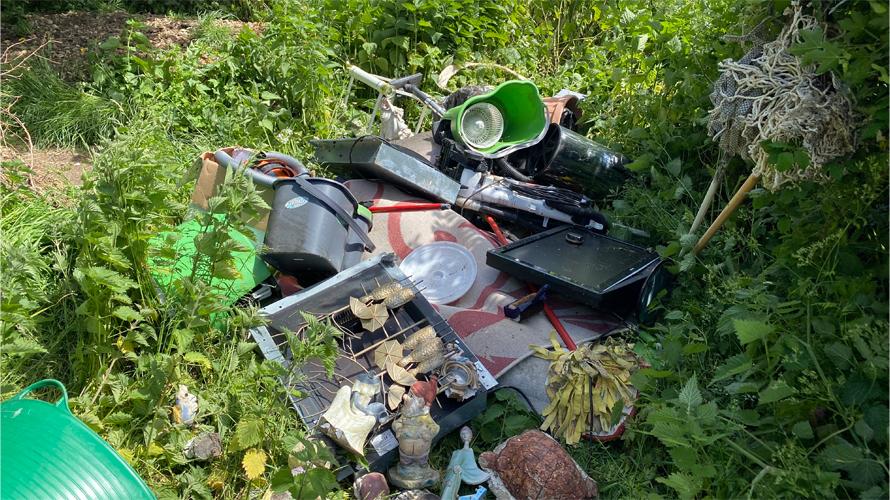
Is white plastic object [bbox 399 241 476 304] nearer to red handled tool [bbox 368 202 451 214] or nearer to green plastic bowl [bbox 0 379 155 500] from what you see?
red handled tool [bbox 368 202 451 214]

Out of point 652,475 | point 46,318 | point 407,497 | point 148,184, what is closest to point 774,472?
point 652,475

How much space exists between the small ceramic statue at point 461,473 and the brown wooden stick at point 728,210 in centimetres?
148

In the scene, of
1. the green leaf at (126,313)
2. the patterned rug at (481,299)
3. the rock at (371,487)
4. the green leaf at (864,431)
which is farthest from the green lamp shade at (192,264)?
the green leaf at (864,431)

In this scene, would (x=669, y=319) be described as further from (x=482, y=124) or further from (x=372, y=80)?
(x=372, y=80)

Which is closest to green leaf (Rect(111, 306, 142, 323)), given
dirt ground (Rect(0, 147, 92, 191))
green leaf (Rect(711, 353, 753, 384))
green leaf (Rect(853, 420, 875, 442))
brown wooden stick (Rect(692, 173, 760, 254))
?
dirt ground (Rect(0, 147, 92, 191))

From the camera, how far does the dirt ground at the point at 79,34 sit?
5035 millimetres

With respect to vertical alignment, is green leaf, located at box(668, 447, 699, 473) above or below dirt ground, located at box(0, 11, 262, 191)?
above

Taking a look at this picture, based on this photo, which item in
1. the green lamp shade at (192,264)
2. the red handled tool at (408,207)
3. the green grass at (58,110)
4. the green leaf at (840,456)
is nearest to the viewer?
the green leaf at (840,456)

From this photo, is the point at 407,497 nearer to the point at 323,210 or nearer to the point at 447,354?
the point at 447,354

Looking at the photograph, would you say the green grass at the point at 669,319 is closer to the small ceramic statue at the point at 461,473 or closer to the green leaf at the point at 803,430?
the green leaf at the point at 803,430

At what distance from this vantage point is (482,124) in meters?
4.77

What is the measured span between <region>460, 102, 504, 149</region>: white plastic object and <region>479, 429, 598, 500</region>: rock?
2.23 meters

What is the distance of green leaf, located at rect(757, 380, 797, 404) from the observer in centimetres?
242

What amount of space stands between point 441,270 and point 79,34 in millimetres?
3366
